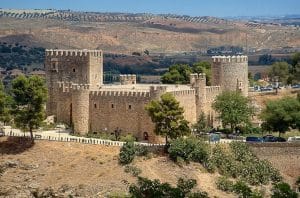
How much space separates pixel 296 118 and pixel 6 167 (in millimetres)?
18587

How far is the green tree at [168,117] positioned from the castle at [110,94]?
208 centimetres

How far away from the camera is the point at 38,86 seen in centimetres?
5434

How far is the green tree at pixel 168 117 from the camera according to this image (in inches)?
1987

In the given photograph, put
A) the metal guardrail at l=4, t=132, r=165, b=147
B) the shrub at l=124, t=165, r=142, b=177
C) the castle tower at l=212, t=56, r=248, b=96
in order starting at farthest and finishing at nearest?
the castle tower at l=212, t=56, r=248, b=96 < the metal guardrail at l=4, t=132, r=165, b=147 < the shrub at l=124, t=165, r=142, b=177

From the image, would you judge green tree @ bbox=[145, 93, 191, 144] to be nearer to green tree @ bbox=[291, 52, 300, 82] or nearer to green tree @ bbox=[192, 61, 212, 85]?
green tree @ bbox=[192, 61, 212, 85]

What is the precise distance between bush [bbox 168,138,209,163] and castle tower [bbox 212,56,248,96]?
9520 mm

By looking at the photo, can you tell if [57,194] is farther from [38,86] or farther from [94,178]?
[38,86]

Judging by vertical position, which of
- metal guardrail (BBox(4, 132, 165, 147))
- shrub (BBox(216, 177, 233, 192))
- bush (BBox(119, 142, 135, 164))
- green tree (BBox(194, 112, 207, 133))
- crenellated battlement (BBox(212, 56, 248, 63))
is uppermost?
crenellated battlement (BBox(212, 56, 248, 63))

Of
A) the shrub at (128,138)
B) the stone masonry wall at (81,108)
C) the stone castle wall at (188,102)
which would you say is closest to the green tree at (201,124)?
the stone castle wall at (188,102)

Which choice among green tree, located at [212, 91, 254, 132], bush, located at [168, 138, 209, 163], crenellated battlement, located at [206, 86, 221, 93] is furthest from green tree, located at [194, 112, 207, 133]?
bush, located at [168, 138, 209, 163]

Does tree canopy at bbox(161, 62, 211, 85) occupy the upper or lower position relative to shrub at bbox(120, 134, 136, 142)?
upper

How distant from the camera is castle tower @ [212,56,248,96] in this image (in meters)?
58.7

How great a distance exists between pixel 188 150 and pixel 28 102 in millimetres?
11196

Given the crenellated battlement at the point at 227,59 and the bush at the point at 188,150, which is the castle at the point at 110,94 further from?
the bush at the point at 188,150
